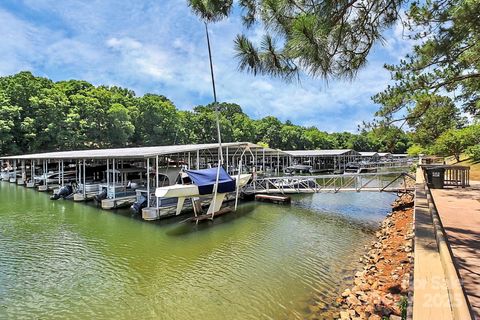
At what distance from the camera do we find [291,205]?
20.0m

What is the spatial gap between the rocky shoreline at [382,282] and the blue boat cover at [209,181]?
313 inches

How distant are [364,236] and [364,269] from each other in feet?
14.0

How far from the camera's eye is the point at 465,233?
6.77 metres

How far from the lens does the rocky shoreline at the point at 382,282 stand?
6.03 metres

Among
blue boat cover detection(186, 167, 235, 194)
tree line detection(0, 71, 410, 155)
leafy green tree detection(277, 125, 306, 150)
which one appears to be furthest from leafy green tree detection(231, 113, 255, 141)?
blue boat cover detection(186, 167, 235, 194)

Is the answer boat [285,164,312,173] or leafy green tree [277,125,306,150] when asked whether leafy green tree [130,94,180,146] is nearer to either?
boat [285,164,312,173]

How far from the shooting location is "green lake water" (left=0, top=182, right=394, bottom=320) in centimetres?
687

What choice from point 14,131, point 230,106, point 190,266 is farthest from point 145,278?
point 230,106

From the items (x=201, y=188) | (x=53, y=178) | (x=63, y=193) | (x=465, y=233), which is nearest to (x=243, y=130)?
(x=53, y=178)

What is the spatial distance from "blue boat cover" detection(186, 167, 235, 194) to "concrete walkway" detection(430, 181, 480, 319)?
9681 mm

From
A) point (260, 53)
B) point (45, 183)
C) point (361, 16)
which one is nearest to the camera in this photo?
point (361, 16)

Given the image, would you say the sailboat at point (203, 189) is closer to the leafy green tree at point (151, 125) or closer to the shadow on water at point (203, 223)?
the shadow on water at point (203, 223)

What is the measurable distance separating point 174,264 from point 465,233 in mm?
7817

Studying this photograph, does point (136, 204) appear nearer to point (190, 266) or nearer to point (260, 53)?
point (190, 266)
